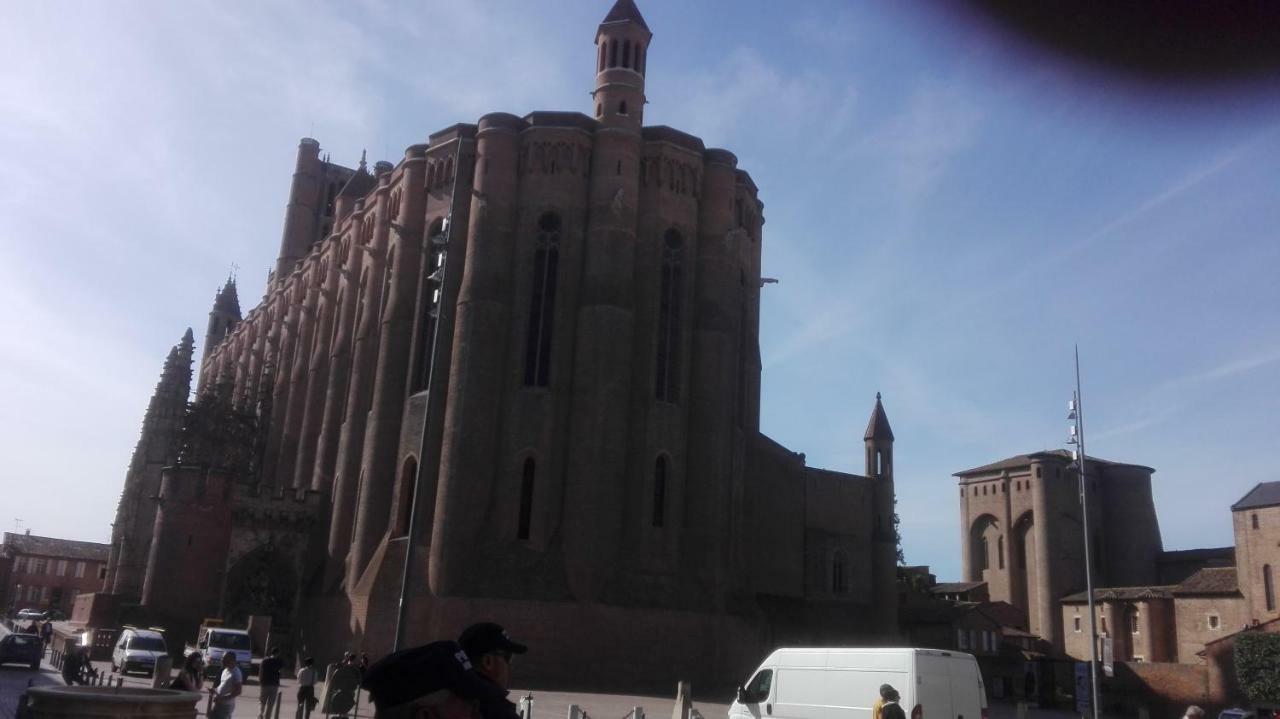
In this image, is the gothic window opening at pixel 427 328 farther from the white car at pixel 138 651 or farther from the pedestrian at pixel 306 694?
the pedestrian at pixel 306 694

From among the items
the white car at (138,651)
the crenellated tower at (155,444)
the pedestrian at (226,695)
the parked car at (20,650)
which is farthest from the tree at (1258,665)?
the crenellated tower at (155,444)

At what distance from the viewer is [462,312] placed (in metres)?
39.7

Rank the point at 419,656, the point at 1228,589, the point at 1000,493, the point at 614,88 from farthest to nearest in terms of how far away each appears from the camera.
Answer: the point at 1000,493 < the point at 1228,589 < the point at 614,88 < the point at 419,656

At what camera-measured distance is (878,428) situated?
57.7m

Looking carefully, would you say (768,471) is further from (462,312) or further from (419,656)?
(419,656)

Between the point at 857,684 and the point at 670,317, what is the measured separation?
2508cm

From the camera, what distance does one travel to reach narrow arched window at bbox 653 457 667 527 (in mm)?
39250

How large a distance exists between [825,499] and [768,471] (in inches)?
214

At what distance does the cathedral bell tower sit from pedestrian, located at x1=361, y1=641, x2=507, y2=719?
4078cm

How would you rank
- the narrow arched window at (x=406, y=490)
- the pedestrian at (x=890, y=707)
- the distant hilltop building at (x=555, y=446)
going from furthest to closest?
1. the narrow arched window at (x=406, y=490)
2. the distant hilltop building at (x=555, y=446)
3. the pedestrian at (x=890, y=707)

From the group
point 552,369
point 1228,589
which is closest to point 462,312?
point 552,369

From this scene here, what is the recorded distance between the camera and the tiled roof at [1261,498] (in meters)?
58.8

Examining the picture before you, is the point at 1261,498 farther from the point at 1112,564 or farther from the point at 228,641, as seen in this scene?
the point at 228,641

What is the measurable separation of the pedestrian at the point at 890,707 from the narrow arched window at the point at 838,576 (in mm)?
40986
